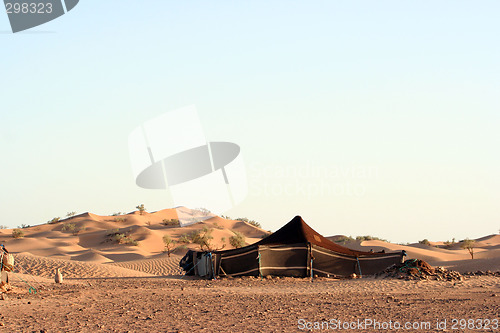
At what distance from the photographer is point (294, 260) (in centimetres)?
2491

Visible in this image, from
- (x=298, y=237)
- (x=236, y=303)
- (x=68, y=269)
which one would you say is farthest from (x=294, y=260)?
(x=68, y=269)

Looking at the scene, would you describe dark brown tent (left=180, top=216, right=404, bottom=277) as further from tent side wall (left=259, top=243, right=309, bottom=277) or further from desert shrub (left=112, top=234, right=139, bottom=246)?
desert shrub (left=112, top=234, right=139, bottom=246)

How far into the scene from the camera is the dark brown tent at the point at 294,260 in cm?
2477

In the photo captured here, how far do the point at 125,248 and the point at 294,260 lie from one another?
85.2ft

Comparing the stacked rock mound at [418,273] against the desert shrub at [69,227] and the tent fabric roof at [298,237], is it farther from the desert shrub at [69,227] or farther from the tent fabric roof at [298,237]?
the desert shrub at [69,227]

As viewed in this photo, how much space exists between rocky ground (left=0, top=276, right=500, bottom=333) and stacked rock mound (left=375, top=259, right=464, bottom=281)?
0.61 meters

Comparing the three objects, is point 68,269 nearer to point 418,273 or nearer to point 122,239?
point 418,273

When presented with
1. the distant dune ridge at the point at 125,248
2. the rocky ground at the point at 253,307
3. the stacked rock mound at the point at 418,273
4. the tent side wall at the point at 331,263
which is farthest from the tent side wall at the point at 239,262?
the distant dune ridge at the point at 125,248

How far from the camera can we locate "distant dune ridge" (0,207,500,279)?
31.3 metres

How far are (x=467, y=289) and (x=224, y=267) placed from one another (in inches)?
413

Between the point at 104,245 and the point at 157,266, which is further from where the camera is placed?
the point at 104,245

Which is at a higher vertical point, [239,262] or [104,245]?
[239,262]

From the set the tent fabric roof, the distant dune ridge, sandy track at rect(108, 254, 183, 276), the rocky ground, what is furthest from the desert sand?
sandy track at rect(108, 254, 183, 276)

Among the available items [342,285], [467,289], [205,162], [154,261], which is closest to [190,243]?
[154,261]
